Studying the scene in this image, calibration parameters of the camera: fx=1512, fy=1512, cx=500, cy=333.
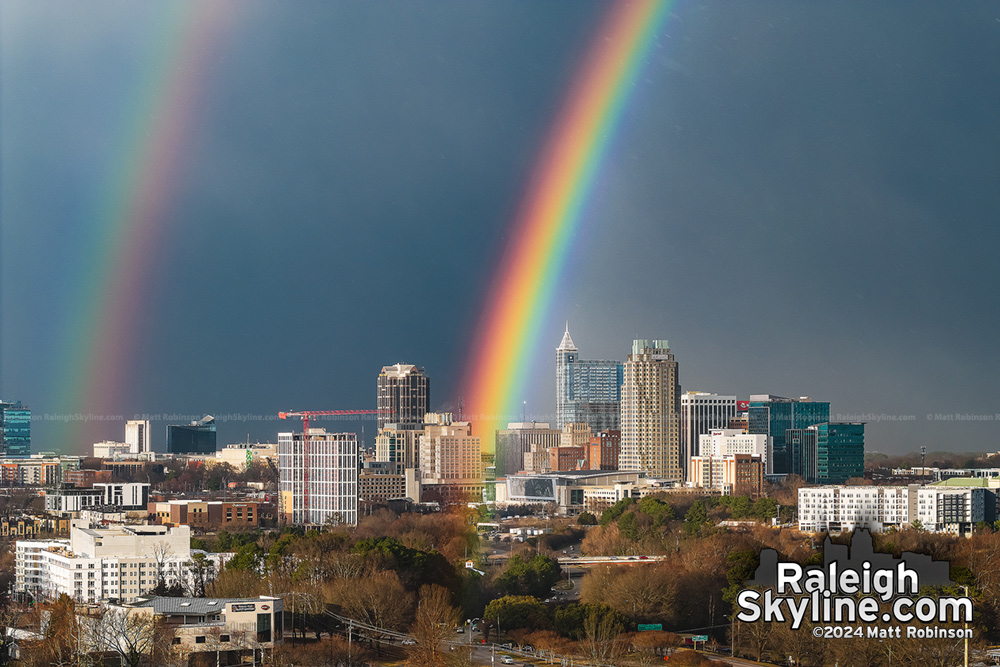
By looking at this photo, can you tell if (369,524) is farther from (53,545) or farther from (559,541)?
(53,545)

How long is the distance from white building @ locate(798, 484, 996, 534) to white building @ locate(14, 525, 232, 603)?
2077 centimetres

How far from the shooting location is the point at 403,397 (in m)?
75.4

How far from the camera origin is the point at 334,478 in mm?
51781

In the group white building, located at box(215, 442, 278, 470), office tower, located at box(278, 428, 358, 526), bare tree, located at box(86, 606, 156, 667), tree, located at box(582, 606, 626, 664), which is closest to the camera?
bare tree, located at box(86, 606, 156, 667)

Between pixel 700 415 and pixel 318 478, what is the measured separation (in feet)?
95.9

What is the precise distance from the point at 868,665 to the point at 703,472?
44747 millimetres

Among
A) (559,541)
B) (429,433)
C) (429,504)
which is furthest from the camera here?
(429,433)

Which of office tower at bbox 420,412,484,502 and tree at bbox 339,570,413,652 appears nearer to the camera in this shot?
tree at bbox 339,570,413,652

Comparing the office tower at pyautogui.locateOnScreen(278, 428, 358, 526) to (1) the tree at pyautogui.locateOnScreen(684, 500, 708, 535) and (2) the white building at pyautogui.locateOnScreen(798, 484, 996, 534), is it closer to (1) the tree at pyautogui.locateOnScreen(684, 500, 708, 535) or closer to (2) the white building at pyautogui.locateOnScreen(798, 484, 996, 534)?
(1) the tree at pyautogui.locateOnScreen(684, 500, 708, 535)

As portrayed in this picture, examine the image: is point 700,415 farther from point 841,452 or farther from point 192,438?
point 192,438

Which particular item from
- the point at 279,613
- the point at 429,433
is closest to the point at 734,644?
the point at 279,613

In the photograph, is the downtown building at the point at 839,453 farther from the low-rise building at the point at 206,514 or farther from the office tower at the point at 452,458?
the low-rise building at the point at 206,514

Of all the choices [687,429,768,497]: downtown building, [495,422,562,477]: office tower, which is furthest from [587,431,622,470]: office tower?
A: [687,429,768,497]: downtown building

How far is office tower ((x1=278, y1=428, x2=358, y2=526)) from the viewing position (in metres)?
51.2
